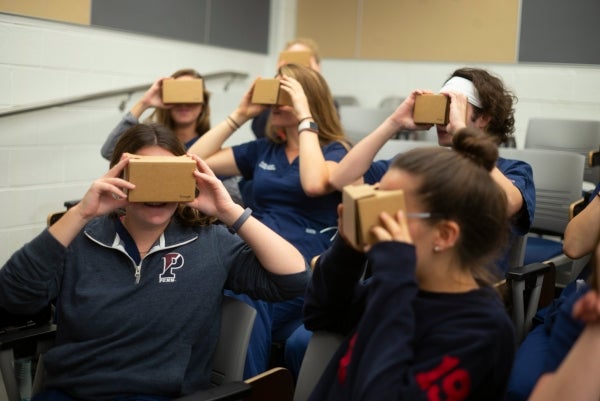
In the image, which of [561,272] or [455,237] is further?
[561,272]

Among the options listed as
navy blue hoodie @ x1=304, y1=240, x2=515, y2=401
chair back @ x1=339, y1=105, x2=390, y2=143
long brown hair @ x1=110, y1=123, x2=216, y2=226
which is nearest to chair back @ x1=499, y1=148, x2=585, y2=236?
chair back @ x1=339, y1=105, x2=390, y2=143

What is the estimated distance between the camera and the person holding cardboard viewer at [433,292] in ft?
3.79

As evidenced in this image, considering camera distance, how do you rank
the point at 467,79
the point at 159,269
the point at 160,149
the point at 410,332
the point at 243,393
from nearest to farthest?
the point at 410,332 → the point at 243,393 → the point at 159,269 → the point at 160,149 → the point at 467,79

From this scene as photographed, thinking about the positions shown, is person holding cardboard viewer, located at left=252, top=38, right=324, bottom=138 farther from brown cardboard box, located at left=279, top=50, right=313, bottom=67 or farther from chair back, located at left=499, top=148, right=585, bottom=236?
chair back, located at left=499, top=148, right=585, bottom=236

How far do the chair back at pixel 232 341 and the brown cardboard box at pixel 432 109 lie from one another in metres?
0.89

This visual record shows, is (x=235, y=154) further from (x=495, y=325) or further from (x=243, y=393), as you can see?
(x=495, y=325)

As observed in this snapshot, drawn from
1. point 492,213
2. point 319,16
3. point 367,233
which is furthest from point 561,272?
point 319,16

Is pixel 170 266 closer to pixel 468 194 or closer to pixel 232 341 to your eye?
pixel 232 341

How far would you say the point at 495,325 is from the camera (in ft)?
3.88

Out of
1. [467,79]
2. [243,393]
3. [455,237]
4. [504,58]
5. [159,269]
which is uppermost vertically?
[504,58]

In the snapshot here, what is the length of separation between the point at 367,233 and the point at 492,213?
25 centimetres

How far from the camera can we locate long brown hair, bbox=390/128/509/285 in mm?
1231

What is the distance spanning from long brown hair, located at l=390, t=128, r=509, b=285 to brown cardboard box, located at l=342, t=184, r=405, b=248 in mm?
75

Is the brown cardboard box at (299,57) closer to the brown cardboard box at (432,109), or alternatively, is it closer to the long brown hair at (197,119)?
the long brown hair at (197,119)
